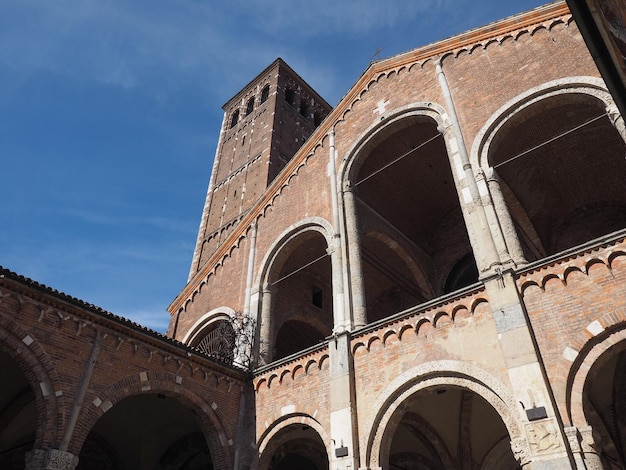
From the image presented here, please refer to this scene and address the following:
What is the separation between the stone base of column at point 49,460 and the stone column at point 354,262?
577 centimetres

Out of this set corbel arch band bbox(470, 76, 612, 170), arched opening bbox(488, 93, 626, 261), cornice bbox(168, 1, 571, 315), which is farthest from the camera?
arched opening bbox(488, 93, 626, 261)

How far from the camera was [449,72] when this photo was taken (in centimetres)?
1278

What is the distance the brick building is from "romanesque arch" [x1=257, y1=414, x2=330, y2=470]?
5 cm

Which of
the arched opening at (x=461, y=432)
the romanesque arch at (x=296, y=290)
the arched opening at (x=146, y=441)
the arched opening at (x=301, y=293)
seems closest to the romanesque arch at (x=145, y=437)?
the arched opening at (x=146, y=441)

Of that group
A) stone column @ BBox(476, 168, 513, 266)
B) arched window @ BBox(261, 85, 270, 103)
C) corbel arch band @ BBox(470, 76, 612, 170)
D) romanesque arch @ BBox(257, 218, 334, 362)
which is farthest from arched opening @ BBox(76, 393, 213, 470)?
arched window @ BBox(261, 85, 270, 103)

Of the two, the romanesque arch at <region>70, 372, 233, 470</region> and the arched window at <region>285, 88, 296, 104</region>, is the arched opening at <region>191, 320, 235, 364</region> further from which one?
the arched window at <region>285, 88, 296, 104</region>

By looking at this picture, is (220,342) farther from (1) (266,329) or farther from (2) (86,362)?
(2) (86,362)

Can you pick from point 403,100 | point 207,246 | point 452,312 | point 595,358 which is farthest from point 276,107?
point 595,358

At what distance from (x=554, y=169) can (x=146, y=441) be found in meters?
13.2

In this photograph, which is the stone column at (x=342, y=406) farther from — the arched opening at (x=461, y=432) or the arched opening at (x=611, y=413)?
the arched opening at (x=611, y=413)

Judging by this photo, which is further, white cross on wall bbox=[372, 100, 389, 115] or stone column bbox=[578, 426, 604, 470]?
white cross on wall bbox=[372, 100, 389, 115]

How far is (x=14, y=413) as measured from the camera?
10891mm

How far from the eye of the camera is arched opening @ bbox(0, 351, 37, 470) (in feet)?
34.8

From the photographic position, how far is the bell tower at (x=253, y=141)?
2555cm
